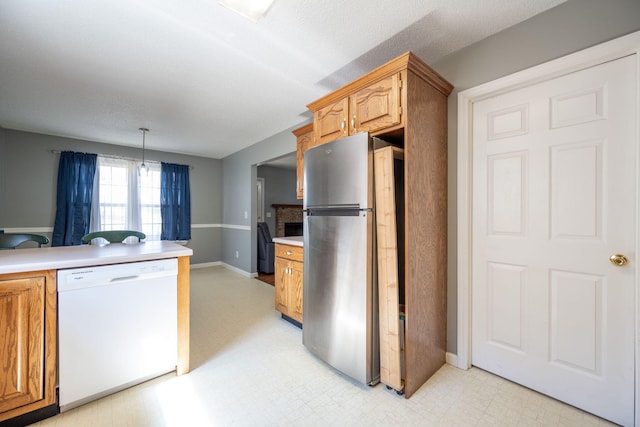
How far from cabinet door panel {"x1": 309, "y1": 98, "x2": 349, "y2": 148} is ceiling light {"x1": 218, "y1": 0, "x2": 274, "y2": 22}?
79 cm

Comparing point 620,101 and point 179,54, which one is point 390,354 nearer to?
point 620,101

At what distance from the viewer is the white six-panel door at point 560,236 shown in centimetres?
139

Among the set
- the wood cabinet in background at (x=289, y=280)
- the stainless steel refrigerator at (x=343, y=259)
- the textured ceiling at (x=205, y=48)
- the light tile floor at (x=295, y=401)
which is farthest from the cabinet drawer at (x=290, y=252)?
the textured ceiling at (x=205, y=48)

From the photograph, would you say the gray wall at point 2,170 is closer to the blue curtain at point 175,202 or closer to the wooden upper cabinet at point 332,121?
the blue curtain at point 175,202

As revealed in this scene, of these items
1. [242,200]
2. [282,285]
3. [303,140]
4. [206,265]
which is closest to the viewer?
[282,285]

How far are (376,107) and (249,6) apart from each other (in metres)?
1.01

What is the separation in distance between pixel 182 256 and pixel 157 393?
89cm

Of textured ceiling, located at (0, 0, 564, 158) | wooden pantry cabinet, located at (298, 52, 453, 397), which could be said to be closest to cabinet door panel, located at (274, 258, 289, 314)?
wooden pantry cabinet, located at (298, 52, 453, 397)

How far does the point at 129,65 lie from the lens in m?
2.18

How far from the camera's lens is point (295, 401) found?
1576mm

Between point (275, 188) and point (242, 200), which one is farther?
point (275, 188)

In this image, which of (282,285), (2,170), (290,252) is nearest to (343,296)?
(290,252)

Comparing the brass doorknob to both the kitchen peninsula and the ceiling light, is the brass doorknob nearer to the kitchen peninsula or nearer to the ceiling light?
the ceiling light

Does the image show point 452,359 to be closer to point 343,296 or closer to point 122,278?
point 343,296
